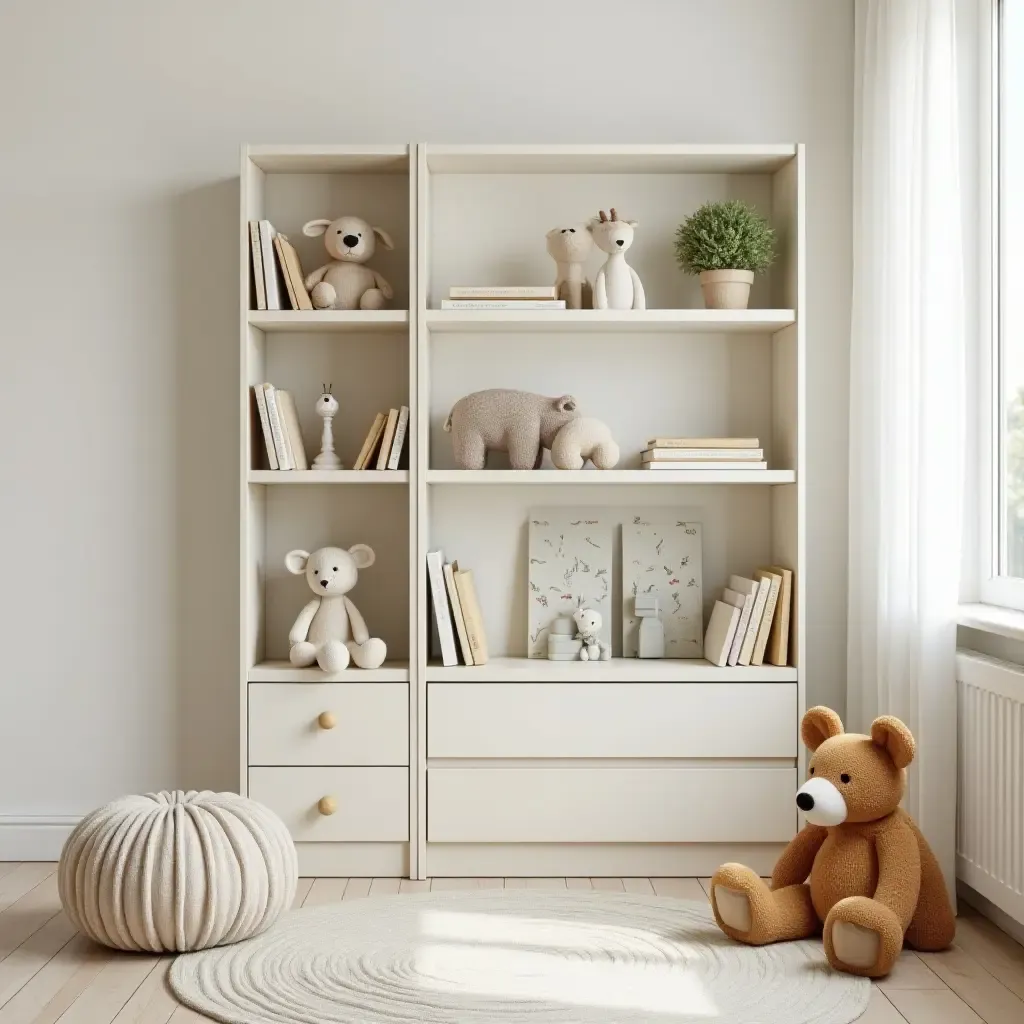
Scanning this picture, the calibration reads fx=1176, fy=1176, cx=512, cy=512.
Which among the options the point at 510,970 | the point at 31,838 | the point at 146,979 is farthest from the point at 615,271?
the point at 31,838

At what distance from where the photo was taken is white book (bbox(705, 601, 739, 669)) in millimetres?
3008

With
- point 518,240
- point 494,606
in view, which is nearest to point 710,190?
point 518,240

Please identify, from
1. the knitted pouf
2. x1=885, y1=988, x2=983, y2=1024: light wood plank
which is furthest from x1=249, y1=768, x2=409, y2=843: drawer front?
x1=885, y1=988, x2=983, y2=1024: light wood plank

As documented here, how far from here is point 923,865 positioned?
247 centimetres

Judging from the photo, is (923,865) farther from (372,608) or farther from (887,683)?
(372,608)

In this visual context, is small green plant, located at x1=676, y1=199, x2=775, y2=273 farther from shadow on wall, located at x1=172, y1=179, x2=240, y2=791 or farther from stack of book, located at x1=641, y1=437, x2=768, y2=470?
shadow on wall, located at x1=172, y1=179, x2=240, y2=791

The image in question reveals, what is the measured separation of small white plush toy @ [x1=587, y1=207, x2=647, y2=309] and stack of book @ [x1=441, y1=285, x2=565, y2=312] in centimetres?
13

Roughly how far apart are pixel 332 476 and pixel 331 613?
374 mm

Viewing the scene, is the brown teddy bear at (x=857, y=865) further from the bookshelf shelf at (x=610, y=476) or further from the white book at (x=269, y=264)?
the white book at (x=269, y=264)

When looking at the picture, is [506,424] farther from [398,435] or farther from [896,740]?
[896,740]

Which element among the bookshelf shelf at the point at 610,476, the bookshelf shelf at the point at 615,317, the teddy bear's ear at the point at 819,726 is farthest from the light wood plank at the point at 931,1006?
the bookshelf shelf at the point at 615,317

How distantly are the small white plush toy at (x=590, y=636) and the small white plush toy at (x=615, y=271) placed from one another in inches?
31.9

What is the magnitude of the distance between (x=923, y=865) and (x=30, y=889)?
83.4 inches

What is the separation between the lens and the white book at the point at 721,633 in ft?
9.87
